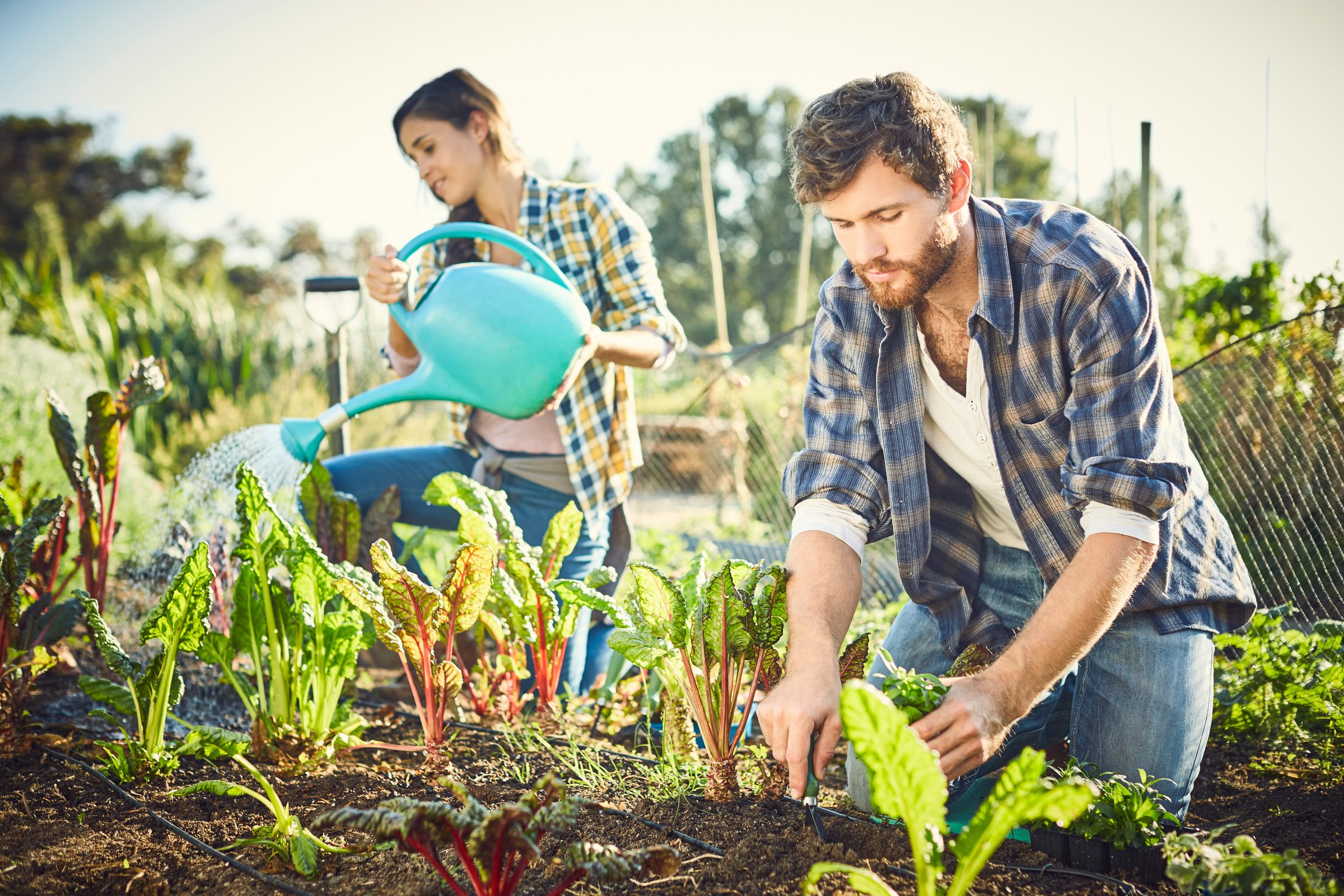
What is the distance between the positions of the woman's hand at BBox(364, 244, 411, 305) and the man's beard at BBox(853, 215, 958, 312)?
1.04 metres

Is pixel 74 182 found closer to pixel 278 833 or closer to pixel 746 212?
pixel 746 212

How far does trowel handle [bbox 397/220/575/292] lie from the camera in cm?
Result: 194

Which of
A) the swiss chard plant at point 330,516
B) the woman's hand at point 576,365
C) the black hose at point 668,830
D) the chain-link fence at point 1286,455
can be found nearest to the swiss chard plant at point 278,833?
the black hose at point 668,830

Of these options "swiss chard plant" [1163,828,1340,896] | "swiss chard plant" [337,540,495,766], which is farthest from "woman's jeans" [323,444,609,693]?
"swiss chard plant" [1163,828,1340,896]

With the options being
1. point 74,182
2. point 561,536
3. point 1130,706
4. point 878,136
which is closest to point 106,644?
point 561,536

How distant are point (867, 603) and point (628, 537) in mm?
1013

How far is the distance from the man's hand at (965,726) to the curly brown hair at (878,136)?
2.68 ft

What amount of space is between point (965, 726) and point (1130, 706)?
62 cm

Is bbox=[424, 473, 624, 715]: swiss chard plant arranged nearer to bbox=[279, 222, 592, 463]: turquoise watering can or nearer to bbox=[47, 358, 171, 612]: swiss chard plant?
bbox=[279, 222, 592, 463]: turquoise watering can

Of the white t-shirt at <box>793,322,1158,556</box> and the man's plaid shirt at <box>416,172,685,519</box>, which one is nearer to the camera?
the white t-shirt at <box>793,322,1158,556</box>

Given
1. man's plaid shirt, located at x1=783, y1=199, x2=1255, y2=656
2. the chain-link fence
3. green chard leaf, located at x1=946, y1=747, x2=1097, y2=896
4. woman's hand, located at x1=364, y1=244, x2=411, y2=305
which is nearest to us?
green chard leaf, located at x1=946, y1=747, x2=1097, y2=896

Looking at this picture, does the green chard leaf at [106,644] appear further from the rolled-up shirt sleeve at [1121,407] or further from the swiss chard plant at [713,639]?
the rolled-up shirt sleeve at [1121,407]

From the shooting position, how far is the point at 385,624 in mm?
1615

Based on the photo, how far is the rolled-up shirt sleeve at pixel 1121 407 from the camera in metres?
1.41
